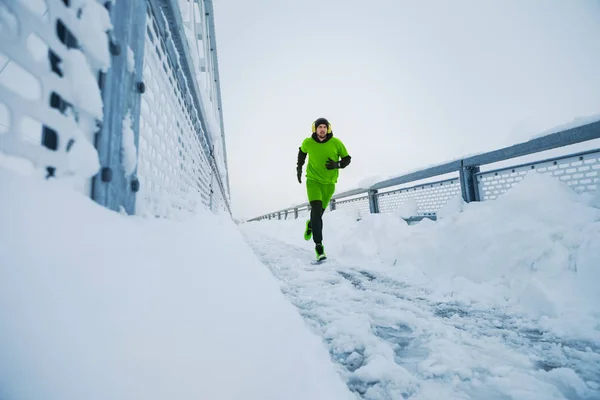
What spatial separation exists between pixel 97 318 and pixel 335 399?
66 cm

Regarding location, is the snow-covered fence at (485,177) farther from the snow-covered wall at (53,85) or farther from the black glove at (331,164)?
the snow-covered wall at (53,85)

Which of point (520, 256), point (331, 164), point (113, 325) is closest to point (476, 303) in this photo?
point (520, 256)

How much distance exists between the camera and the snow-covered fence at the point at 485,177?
2.27 m

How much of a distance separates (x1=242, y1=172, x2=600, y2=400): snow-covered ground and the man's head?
5.61 ft

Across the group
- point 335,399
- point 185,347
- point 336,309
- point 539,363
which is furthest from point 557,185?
point 185,347

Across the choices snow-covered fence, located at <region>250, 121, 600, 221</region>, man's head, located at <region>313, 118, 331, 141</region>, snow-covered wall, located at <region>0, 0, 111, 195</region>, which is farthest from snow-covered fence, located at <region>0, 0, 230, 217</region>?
snow-covered fence, located at <region>250, 121, 600, 221</region>

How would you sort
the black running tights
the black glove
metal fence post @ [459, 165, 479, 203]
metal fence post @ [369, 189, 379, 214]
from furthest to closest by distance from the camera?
metal fence post @ [369, 189, 379, 214] → the black glove → the black running tights → metal fence post @ [459, 165, 479, 203]

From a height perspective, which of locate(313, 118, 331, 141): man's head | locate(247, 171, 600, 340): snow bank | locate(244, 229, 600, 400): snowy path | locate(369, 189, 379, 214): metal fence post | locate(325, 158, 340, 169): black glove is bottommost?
locate(244, 229, 600, 400): snowy path

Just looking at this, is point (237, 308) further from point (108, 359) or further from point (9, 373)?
point (9, 373)

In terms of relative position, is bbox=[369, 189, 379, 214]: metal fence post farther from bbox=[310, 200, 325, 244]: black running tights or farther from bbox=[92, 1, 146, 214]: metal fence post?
bbox=[92, 1, 146, 214]: metal fence post

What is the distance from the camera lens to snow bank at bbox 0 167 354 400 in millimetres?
471

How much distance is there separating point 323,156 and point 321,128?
377 mm

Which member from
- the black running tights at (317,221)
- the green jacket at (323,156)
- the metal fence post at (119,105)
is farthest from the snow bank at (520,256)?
the metal fence post at (119,105)

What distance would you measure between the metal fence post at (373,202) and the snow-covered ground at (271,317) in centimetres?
312
